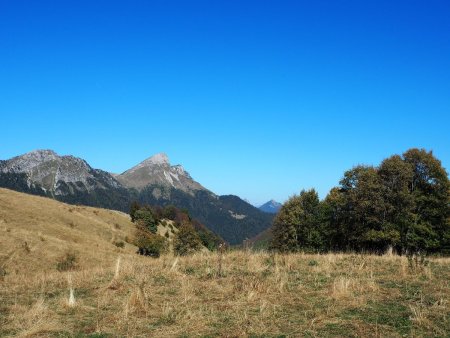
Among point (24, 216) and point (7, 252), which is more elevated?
point (24, 216)

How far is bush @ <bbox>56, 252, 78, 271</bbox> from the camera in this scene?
3215 centimetres

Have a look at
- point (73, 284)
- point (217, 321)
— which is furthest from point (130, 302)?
point (73, 284)

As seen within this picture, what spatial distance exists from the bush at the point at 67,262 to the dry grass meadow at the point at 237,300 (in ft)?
61.5

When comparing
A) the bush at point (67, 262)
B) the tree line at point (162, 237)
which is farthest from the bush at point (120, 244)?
the bush at point (67, 262)

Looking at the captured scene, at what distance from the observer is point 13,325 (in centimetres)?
820

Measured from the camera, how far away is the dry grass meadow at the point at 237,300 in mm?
7852

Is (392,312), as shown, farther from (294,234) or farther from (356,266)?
(294,234)

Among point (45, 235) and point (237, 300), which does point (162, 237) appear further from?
point (237, 300)

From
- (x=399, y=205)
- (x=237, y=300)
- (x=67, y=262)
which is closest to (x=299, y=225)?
(x=399, y=205)

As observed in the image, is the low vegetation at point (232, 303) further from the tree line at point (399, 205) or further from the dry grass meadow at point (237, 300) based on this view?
the tree line at point (399, 205)

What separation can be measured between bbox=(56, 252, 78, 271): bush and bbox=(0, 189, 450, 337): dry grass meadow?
18.8 metres

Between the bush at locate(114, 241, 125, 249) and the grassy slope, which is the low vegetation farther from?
the bush at locate(114, 241, 125, 249)

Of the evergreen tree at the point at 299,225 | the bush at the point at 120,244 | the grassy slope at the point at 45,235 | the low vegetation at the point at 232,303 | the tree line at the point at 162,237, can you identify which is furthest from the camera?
the tree line at the point at 162,237

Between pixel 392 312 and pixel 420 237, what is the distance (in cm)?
4429
